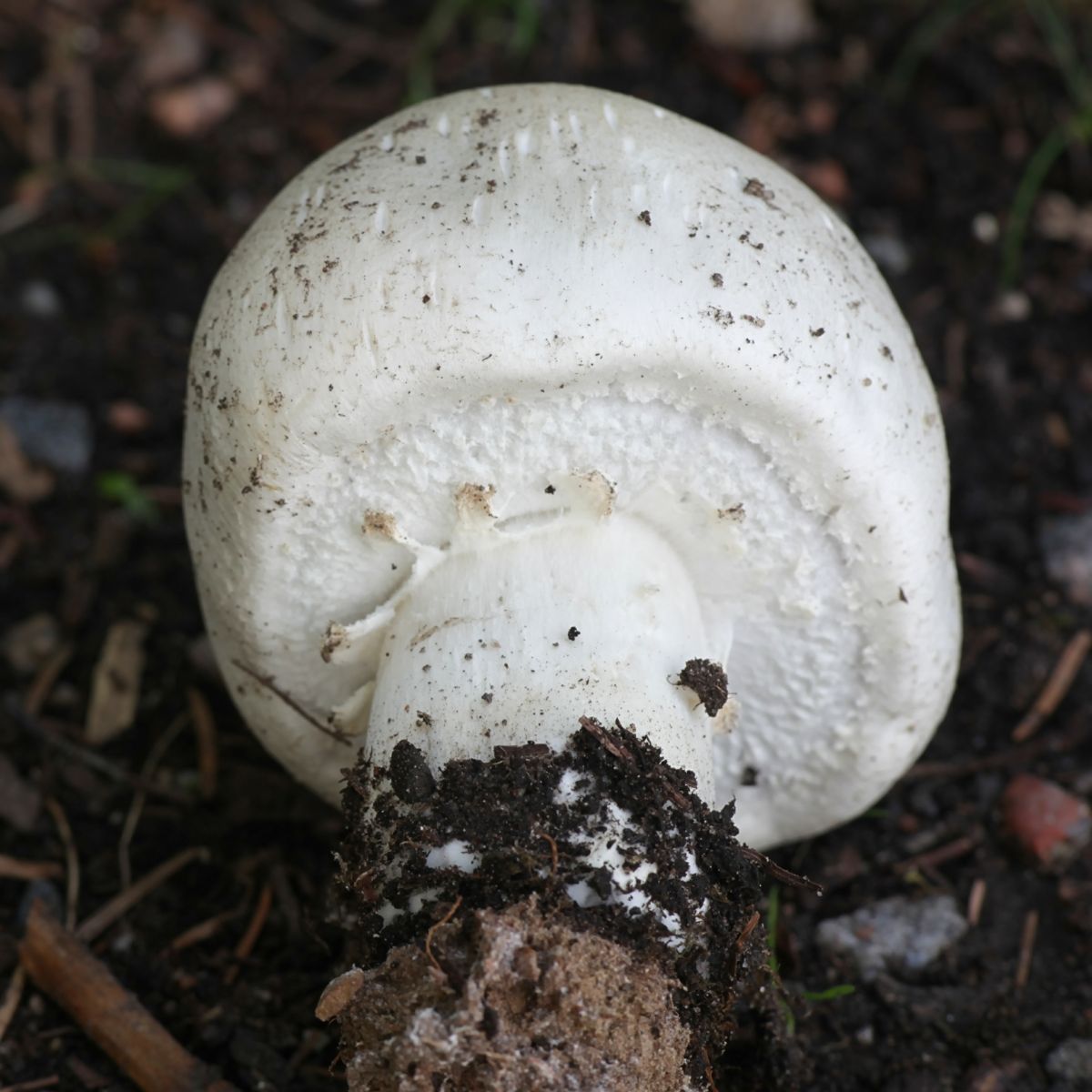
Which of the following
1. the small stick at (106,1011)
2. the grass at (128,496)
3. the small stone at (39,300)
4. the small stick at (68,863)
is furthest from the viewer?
the small stone at (39,300)

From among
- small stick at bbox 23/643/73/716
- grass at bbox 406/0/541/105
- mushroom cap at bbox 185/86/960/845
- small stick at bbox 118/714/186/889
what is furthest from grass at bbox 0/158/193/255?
mushroom cap at bbox 185/86/960/845

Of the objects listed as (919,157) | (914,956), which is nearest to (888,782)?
(914,956)

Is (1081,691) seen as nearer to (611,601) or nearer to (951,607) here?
(951,607)

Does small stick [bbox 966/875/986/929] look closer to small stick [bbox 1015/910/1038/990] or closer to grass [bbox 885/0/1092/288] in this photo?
small stick [bbox 1015/910/1038/990]

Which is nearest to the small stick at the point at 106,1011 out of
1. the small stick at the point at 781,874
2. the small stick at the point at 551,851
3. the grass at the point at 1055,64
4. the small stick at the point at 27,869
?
the small stick at the point at 27,869

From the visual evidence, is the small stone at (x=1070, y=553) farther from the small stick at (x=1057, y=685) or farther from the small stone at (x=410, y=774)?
the small stone at (x=410, y=774)

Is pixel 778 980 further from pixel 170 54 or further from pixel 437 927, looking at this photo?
pixel 170 54

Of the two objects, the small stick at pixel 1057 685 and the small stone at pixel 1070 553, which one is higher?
the small stone at pixel 1070 553
